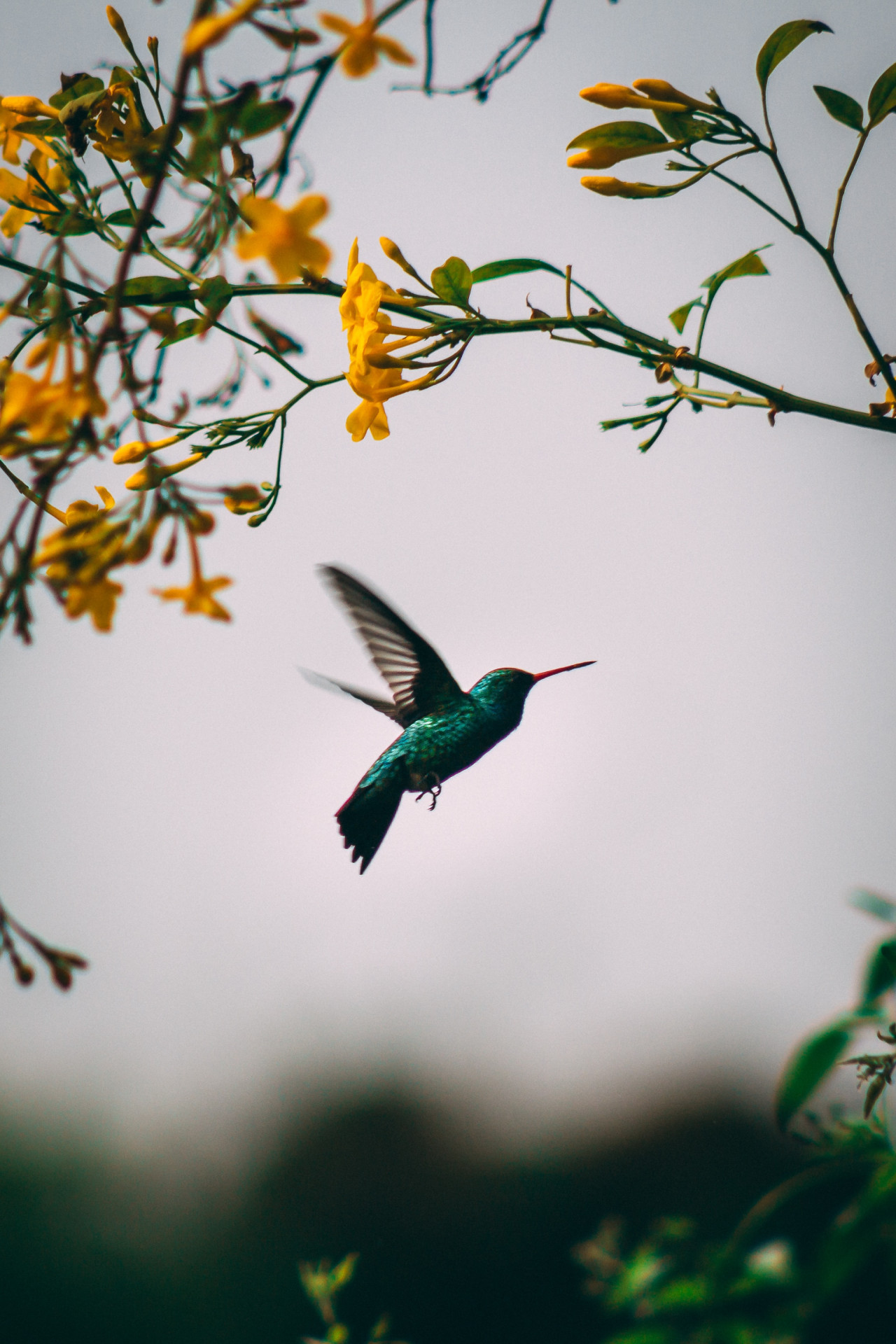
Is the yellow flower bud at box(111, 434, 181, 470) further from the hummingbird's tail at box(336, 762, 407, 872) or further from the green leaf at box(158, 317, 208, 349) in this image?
the hummingbird's tail at box(336, 762, 407, 872)

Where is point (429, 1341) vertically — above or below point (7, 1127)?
below

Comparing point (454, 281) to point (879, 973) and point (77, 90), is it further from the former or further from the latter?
point (879, 973)

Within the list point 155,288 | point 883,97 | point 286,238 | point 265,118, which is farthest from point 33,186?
point 883,97

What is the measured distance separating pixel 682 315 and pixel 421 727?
88 cm

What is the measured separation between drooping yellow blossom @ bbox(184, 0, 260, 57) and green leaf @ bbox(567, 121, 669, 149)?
0.91m

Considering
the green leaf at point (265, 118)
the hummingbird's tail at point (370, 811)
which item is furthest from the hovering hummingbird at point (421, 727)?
the green leaf at point (265, 118)

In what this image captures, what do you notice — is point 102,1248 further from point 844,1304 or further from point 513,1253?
point 844,1304

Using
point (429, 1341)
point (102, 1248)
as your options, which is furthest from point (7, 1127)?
point (429, 1341)

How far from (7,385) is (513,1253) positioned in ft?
50.1

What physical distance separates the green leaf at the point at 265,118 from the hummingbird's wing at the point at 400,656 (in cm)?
97

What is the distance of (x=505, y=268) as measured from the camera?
4.83 feet

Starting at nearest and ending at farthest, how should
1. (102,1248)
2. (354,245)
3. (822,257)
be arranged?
(822,257) → (354,245) → (102,1248)

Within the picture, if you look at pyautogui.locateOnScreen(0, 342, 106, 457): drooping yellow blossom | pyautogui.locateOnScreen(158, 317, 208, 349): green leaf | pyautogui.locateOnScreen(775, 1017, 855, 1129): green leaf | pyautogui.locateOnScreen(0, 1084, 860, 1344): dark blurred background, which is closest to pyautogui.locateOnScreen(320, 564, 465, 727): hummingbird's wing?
pyautogui.locateOnScreen(158, 317, 208, 349): green leaf

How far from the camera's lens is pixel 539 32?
957 mm
